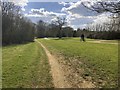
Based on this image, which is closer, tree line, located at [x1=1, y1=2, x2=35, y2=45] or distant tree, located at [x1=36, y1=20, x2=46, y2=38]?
tree line, located at [x1=1, y1=2, x2=35, y2=45]

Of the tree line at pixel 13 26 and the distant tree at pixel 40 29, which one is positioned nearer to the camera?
the tree line at pixel 13 26

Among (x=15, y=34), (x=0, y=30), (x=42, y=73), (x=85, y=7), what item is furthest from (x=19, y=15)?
(x=85, y=7)

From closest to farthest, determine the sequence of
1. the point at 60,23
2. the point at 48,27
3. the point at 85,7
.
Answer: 1. the point at 85,7
2. the point at 60,23
3. the point at 48,27

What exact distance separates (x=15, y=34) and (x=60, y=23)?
215ft

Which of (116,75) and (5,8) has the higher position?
(5,8)

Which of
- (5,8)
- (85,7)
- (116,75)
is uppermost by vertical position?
(5,8)

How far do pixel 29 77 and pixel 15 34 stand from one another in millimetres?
56899

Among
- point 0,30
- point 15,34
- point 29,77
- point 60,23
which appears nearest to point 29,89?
point 29,77

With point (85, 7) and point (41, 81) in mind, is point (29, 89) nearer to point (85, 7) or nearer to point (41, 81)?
point (41, 81)

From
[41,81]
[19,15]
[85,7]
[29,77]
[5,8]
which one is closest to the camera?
[85,7]

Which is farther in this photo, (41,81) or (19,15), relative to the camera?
(19,15)

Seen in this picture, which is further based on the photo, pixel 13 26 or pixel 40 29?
pixel 40 29

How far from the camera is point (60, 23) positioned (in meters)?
133

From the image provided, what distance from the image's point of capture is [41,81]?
40.1 feet
